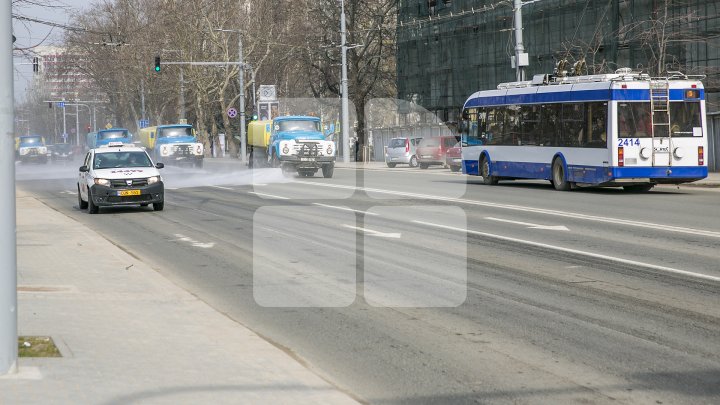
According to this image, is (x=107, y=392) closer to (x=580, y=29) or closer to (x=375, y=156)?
(x=580, y=29)

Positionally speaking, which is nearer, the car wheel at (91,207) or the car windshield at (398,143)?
the car wheel at (91,207)

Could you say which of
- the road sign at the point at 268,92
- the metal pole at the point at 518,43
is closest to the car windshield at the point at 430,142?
the metal pole at the point at 518,43

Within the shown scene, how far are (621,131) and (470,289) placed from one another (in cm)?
1809

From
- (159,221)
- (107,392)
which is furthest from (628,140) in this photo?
(107,392)

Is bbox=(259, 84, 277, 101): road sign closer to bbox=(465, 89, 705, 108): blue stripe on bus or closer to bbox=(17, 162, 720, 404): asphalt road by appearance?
bbox=(465, 89, 705, 108): blue stripe on bus

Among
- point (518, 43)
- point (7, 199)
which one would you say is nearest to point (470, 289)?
point (7, 199)

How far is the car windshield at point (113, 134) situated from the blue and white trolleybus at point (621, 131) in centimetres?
3937

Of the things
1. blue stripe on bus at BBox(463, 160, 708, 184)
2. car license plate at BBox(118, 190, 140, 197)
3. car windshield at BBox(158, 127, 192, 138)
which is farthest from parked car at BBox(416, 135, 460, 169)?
car license plate at BBox(118, 190, 140, 197)

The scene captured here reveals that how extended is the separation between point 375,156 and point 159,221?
5555 centimetres

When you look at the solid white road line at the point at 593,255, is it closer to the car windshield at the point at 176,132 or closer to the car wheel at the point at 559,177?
the car wheel at the point at 559,177

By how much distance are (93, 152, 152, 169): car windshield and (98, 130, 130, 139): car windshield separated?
132ft

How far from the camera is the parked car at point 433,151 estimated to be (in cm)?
5547

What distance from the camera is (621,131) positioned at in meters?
29.0

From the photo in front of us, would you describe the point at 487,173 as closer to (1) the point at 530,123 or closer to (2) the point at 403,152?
(1) the point at 530,123
